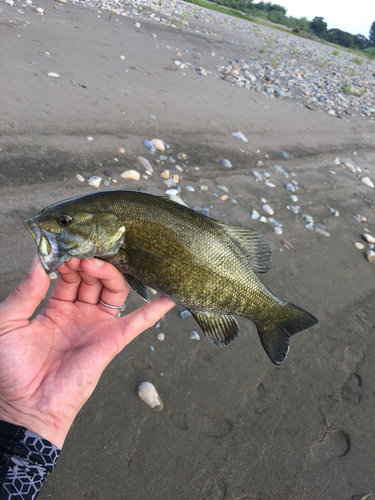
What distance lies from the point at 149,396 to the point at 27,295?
1754mm

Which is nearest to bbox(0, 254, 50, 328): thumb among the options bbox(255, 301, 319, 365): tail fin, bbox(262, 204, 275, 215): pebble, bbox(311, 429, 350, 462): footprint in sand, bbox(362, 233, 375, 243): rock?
bbox(255, 301, 319, 365): tail fin

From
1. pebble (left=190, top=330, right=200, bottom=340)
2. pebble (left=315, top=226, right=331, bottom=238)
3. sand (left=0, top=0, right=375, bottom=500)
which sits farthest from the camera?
pebble (left=315, top=226, right=331, bottom=238)

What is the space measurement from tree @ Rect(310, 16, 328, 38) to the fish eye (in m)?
76.4

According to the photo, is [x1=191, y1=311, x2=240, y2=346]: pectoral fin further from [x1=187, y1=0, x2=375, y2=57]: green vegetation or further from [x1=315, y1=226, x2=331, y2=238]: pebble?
[x1=187, y1=0, x2=375, y2=57]: green vegetation

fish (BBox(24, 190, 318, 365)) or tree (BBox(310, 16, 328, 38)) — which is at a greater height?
tree (BBox(310, 16, 328, 38))

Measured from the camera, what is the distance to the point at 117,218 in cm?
228

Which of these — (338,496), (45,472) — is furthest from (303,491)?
(45,472)

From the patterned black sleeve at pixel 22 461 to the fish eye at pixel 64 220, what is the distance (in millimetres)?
1225

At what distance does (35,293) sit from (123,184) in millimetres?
3672

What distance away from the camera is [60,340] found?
2.51 m

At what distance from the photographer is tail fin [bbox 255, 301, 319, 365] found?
2.55 m

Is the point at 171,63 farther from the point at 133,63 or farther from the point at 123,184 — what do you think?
the point at 123,184

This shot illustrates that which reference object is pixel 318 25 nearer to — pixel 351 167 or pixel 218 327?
pixel 351 167

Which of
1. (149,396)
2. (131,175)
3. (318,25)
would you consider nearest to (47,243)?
(149,396)
